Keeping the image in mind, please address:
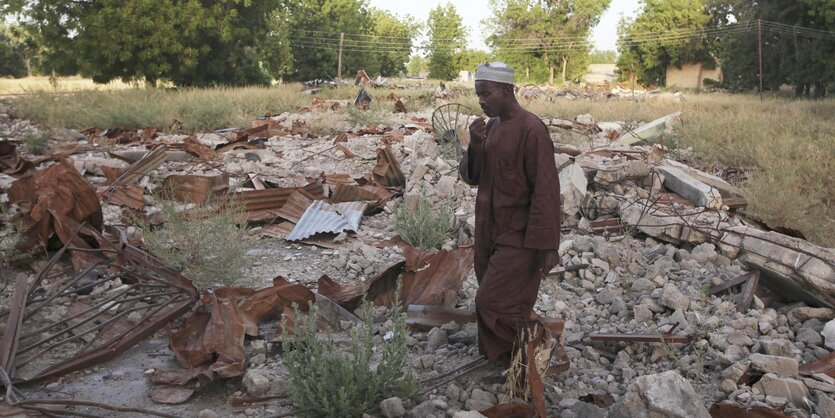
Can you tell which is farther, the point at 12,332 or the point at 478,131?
the point at 12,332

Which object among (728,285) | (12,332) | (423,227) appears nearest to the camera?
(12,332)

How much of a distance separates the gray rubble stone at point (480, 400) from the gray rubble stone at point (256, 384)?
1.01 metres

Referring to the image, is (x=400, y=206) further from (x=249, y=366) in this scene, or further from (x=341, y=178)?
(x=249, y=366)

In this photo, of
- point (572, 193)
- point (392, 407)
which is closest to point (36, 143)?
point (572, 193)

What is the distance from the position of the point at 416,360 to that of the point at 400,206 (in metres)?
3.55

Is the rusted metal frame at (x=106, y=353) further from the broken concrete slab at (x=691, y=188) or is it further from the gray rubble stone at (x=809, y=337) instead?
the broken concrete slab at (x=691, y=188)

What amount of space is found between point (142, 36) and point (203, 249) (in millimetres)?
20554

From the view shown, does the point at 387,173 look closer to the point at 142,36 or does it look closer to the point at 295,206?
the point at 295,206

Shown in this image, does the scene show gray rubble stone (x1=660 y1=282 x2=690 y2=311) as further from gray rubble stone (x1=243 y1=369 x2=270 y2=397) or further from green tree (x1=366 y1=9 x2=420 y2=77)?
green tree (x1=366 y1=9 x2=420 y2=77)

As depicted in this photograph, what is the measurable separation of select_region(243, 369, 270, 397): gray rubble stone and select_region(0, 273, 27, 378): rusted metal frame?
1.10m

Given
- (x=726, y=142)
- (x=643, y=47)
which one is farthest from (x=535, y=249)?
(x=643, y=47)

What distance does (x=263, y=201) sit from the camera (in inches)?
270

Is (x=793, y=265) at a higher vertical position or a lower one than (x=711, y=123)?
lower

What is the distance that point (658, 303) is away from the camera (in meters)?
4.37
